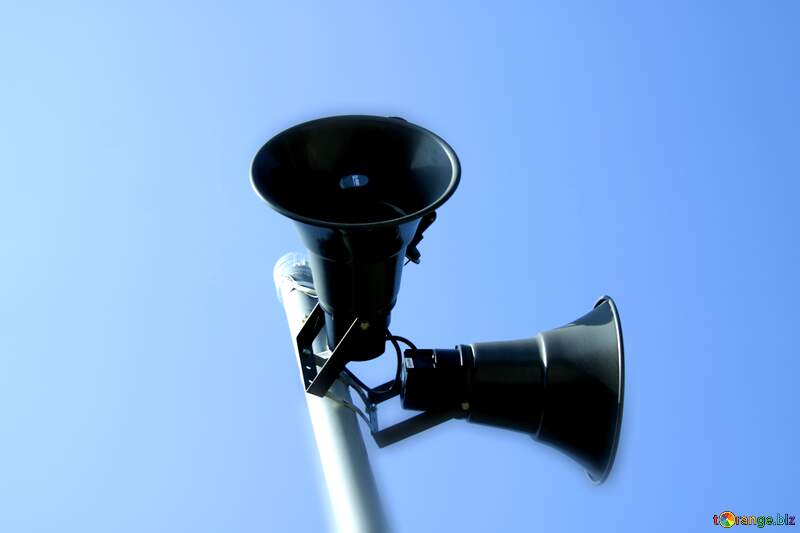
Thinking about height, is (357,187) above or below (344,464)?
above

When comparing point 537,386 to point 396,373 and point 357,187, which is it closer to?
point 396,373

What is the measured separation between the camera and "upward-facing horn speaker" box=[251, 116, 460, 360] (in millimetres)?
2869

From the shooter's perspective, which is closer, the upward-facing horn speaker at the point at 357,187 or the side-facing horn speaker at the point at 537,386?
the upward-facing horn speaker at the point at 357,187

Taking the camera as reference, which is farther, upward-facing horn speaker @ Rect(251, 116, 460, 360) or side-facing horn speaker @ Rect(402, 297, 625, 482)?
side-facing horn speaker @ Rect(402, 297, 625, 482)

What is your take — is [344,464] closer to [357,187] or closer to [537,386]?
[537,386]

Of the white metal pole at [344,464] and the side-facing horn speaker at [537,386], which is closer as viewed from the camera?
the white metal pole at [344,464]

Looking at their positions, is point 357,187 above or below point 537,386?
A: above

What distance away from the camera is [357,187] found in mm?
3062

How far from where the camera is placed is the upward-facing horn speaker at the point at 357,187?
287cm

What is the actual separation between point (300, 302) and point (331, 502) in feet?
3.35

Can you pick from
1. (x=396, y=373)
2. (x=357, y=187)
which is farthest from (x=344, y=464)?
(x=357, y=187)

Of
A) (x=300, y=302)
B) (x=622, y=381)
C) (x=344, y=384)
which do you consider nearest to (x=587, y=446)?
(x=622, y=381)

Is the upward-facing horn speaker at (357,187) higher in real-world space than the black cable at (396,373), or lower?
higher

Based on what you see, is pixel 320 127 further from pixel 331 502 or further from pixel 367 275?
pixel 331 502
